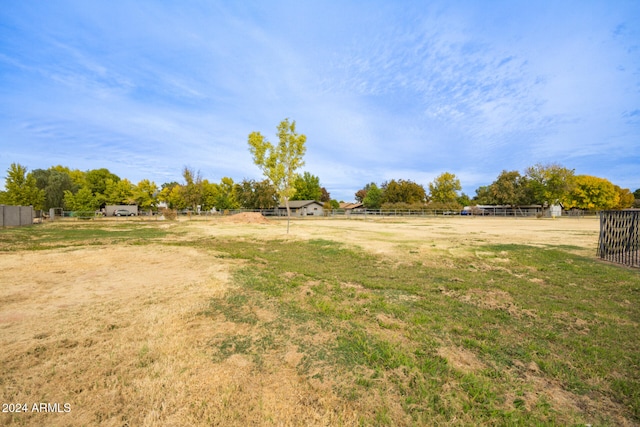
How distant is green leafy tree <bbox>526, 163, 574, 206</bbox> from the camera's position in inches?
2413

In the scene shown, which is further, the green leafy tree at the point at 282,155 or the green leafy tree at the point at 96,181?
the green leafy tree at the point at 96,181

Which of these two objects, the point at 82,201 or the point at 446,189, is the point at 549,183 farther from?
the point at 82,201

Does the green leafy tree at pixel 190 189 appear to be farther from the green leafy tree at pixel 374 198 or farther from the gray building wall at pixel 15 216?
the green leafy tree at pixel 374 198

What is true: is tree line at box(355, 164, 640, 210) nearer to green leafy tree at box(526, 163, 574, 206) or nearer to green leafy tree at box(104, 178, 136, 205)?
green leafy tree at box(526, 163, 574, 206)

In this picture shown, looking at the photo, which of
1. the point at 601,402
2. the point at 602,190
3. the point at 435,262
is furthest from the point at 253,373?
the point at 602,190

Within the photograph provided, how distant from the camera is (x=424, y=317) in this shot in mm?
4668

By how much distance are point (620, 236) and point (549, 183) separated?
221ft

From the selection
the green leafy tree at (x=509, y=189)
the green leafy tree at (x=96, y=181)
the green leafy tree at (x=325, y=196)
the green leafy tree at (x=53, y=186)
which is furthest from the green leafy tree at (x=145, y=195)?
the green leafy tree at (x=509, y=189)

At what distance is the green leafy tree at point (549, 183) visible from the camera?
61.3 meters

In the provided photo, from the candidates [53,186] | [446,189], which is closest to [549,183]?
[446,189]

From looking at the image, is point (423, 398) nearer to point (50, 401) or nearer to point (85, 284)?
point (50, 401)

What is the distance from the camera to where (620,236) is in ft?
34.9

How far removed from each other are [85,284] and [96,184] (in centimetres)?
9151

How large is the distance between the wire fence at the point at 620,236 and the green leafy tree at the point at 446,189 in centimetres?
7352
